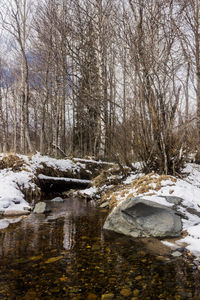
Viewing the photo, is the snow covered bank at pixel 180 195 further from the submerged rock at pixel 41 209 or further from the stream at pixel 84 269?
the submerged rock at pixel 41 209

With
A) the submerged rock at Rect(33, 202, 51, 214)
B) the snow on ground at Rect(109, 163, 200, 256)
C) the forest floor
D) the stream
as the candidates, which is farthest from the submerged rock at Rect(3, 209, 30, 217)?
the snow on ground at Rect(109, 163, 200, 256)

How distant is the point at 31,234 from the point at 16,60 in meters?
19.2

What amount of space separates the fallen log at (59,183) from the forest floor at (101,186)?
235 millimetres

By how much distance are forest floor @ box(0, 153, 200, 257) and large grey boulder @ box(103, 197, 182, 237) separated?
239mm

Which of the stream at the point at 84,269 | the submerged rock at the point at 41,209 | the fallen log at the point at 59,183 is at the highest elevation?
the fallen log at the point at 59,183

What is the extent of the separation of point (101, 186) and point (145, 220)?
4.08m

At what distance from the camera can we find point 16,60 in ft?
65.3

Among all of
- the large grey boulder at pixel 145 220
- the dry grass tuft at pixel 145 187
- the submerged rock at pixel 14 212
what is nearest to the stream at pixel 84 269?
the large grey boulder at pixel 145 220

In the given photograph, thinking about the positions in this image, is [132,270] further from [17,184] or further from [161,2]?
[161,2]

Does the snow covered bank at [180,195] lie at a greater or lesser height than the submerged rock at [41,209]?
greater

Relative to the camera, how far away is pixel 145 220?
4.18 metres

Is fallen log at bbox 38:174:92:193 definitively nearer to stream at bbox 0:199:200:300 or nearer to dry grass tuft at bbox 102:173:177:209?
dry grass tuft at bbox 102:173:177:209

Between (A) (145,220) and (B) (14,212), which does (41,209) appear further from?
(A) (145,220)

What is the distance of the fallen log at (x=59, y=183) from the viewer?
29.2 ft
